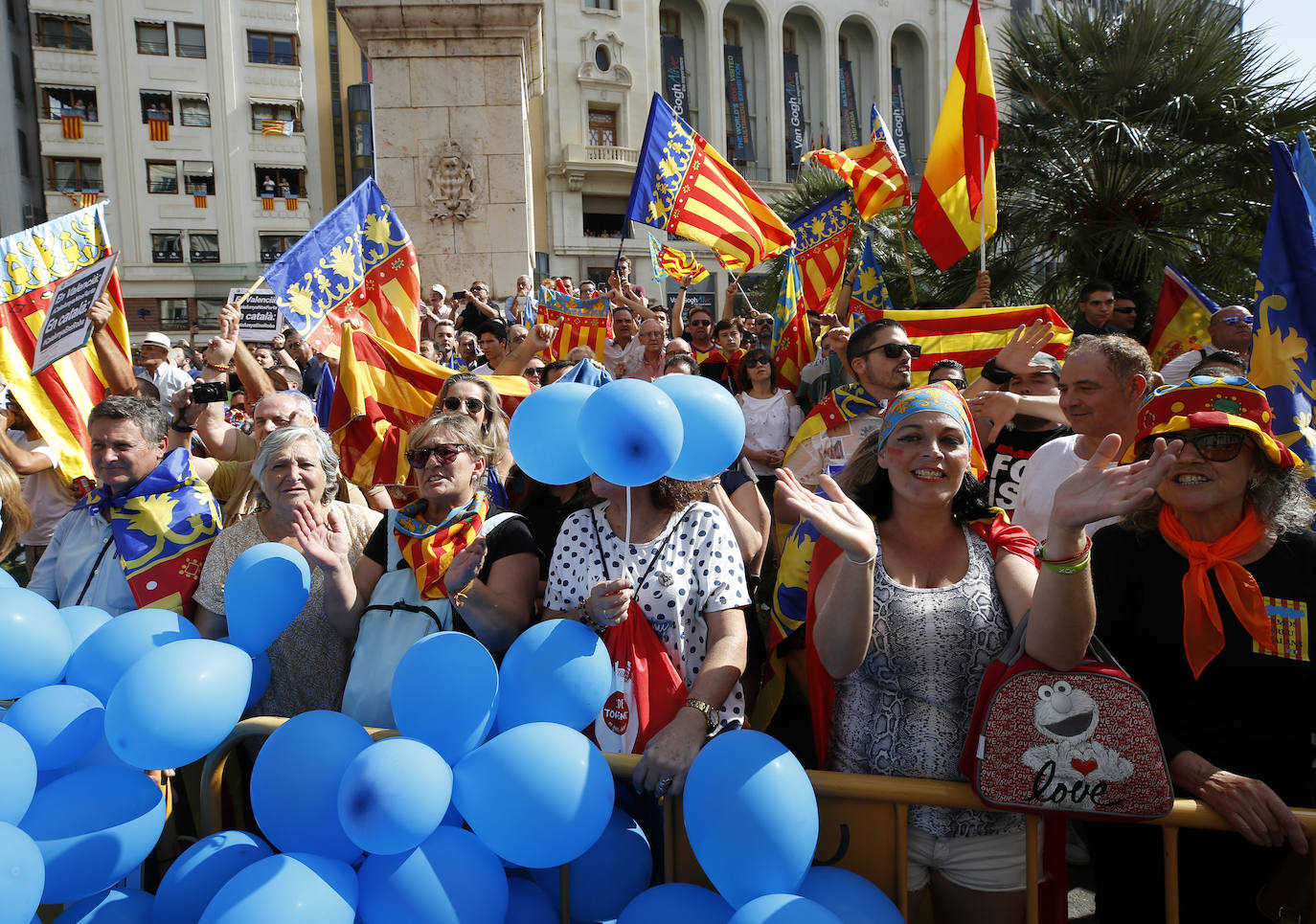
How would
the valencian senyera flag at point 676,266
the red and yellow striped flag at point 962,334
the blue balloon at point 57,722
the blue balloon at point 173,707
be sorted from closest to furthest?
the blue balloon at point 173,707 < the blue balloon at point 57,722 < the red and yellow striped flag at point 962,334 < the valencian senyera flag at point 676,266

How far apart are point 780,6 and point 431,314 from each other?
38118 mm

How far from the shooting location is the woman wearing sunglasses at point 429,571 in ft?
8.54

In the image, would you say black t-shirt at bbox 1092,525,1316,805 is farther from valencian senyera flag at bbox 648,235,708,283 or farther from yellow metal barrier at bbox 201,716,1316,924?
valencian senyera flag at bbox 648,235,708,283

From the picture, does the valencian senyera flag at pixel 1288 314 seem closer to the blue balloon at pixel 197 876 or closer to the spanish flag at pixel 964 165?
the spanish flag at pixel 964 165

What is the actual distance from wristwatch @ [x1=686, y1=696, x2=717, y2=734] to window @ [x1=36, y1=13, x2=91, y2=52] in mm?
42895

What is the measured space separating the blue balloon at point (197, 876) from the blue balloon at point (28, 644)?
75cm

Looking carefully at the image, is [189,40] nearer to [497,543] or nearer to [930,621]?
[497,543]

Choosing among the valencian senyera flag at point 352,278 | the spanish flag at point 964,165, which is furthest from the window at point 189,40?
the spanish flag at point 964,165

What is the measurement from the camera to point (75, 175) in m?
35.6

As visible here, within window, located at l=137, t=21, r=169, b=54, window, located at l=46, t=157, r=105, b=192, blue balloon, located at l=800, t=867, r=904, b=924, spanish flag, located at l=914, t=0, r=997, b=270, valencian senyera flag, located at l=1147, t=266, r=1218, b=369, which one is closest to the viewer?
blue balloon, located at l=800, t=867, r=904, b=924

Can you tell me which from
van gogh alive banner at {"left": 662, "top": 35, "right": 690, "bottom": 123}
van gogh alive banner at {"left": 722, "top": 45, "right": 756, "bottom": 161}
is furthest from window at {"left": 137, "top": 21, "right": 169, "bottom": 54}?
van gogh alive banner at {"left": 722, "top": 45, "right": 756, "bottom": 161}

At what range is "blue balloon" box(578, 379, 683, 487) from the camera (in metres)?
2.14

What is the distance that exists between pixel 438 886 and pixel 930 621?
119cm

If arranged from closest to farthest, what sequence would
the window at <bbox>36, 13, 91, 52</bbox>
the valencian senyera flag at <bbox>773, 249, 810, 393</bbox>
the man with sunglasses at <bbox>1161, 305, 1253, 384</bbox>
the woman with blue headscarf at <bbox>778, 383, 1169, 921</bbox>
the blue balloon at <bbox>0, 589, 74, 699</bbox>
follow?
the woman with blue headscarf at <bbox>778, 383, 1169, 921</bbox> → the blue balloon at <bbox>0, 589, 74, 699</bbox> → the man with sunglasses at <bbox>1161, 305, 1253, 384</bbox> → the valencian senyera flag at <bbox>773, 249, 810, 393</bbox> → the window at <bbox>36, 13, 91, 52</bbox>
